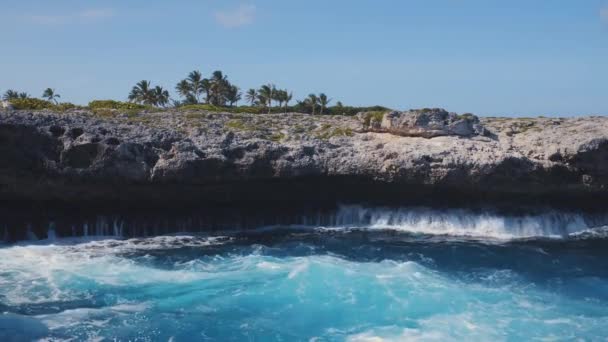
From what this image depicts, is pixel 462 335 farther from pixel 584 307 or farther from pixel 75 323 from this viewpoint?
pixel 75 323

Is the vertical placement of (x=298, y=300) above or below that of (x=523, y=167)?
below

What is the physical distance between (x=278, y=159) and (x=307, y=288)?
1040 cm

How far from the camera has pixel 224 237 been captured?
3030 centimetres

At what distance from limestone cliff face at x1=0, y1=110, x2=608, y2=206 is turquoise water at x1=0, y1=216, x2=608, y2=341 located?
3.04m

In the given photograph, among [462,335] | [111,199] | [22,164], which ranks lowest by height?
[462,335]

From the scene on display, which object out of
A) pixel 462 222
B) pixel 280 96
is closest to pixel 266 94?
pixel 280 96

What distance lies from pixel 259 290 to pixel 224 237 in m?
8.58

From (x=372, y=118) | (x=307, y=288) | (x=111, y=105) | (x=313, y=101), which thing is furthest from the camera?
(x=313, y=101)

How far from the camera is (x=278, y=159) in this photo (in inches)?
1230

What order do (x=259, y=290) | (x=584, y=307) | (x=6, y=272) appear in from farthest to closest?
1. (x=6, y=272)
2. (x=259, y=290)
3. (x=584, y=307)

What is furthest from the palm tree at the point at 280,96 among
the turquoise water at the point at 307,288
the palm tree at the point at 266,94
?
the turquoise water at the point at 307,288

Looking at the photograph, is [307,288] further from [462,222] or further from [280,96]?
[280,96]

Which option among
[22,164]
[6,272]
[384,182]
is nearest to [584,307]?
[384,182]

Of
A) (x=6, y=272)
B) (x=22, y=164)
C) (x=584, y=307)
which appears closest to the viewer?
(x=584, y=307)
